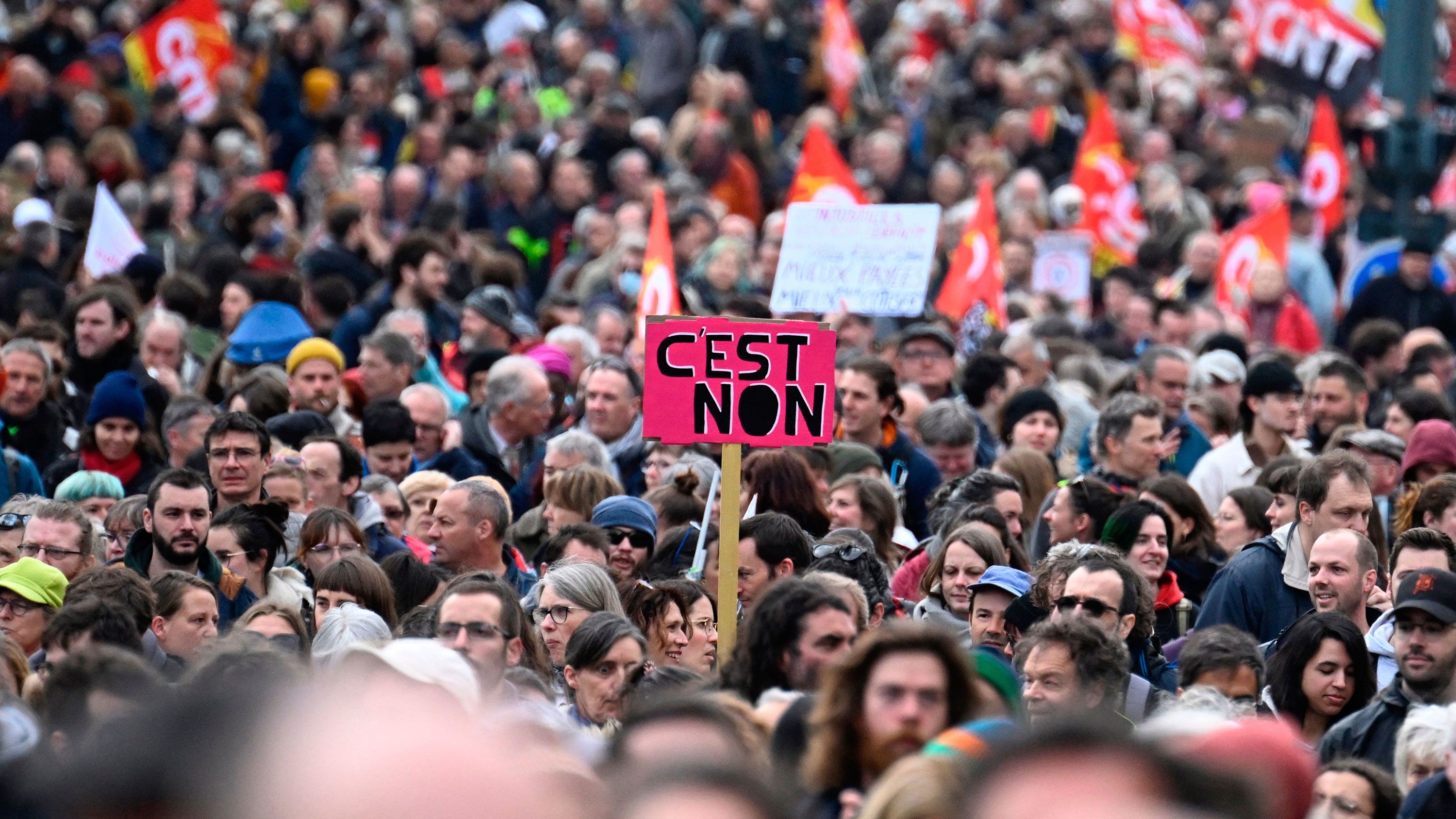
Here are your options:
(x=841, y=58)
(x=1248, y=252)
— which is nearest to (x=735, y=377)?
(x=1248, y=252)

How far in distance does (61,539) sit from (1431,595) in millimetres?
4728

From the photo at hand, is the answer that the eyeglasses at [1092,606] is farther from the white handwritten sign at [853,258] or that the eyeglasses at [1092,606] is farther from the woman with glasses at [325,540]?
the white handwritten sign at [853,258]

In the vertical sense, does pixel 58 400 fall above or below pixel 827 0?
below

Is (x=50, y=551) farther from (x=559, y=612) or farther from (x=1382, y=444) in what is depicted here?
(x=1382, y=444)

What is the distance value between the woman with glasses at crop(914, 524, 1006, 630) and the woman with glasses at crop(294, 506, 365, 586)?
2.20 m

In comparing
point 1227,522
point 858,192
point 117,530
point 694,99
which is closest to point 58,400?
point 117,530

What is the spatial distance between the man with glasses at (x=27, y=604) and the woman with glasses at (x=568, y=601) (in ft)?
5.32

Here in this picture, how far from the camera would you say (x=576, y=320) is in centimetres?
1417

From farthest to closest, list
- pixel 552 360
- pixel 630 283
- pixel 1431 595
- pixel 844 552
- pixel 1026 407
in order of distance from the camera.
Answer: pixel 630 283 < pixel 552 360 < pixel 1026 407 < pixel 844 552 < pixel 1431 595

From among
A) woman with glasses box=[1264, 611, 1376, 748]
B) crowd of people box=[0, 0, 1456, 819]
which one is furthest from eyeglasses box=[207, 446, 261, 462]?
woman with glasses box=[1264, 611, 1376, 748]

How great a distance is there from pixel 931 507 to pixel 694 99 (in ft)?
37.6

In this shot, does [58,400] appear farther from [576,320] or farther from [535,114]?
[535,114]

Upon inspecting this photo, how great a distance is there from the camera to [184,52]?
1892 centimetres

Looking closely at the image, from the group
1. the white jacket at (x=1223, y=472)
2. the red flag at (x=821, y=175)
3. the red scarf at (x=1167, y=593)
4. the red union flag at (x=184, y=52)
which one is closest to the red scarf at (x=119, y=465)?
the red scarf at (x=1167, y=593)
